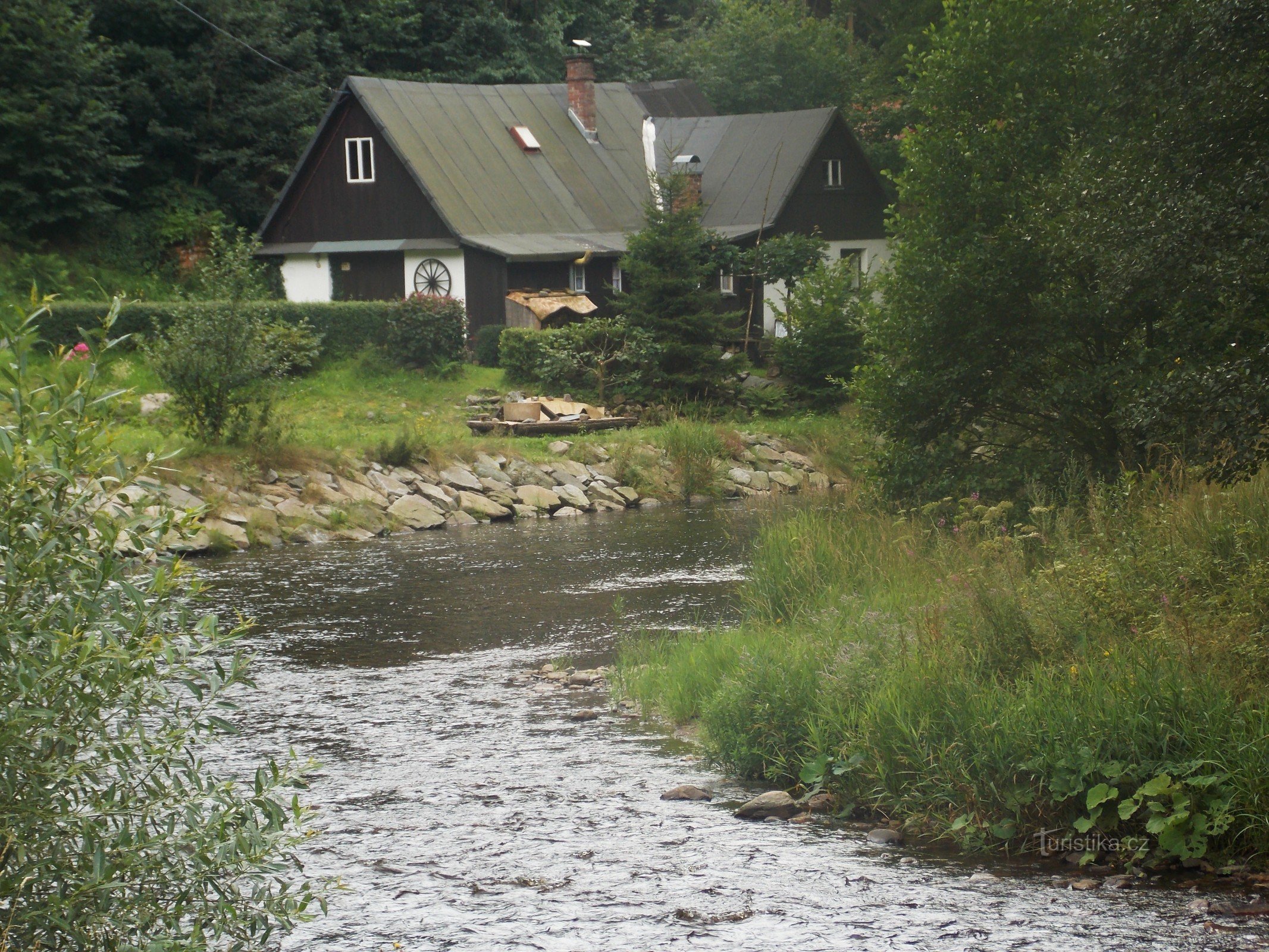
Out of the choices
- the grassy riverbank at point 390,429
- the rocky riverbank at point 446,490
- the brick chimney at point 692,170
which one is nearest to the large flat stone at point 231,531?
the rocky riverbank at point 446,490

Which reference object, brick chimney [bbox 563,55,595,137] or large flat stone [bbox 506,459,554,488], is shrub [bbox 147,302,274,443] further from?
brick chimney [bbox 563,55,595,137]

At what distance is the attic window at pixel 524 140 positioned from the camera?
38.8 metres

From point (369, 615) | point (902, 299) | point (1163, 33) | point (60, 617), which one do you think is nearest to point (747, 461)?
point (902, 299)

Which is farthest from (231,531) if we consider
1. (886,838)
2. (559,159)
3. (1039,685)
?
(559,159)

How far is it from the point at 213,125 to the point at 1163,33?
34.4 metres

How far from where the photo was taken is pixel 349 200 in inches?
1405

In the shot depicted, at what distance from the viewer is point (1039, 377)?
14.3 m

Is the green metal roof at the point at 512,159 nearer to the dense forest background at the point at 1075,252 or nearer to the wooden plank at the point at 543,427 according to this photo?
the wooden plank at the point at 543,427

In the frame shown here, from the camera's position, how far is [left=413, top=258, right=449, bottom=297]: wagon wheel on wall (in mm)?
34719

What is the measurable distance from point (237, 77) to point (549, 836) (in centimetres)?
3717

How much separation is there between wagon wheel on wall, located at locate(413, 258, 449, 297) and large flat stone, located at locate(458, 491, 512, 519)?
42.2 feet

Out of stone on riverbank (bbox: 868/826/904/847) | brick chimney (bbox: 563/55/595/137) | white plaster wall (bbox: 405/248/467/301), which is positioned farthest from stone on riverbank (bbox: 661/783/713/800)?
brick chimney (bbox: 563/55/595/137)

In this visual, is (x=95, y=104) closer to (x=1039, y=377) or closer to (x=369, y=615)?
(x=369, y=615)

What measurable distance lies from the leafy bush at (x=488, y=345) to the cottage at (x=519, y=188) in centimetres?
192
